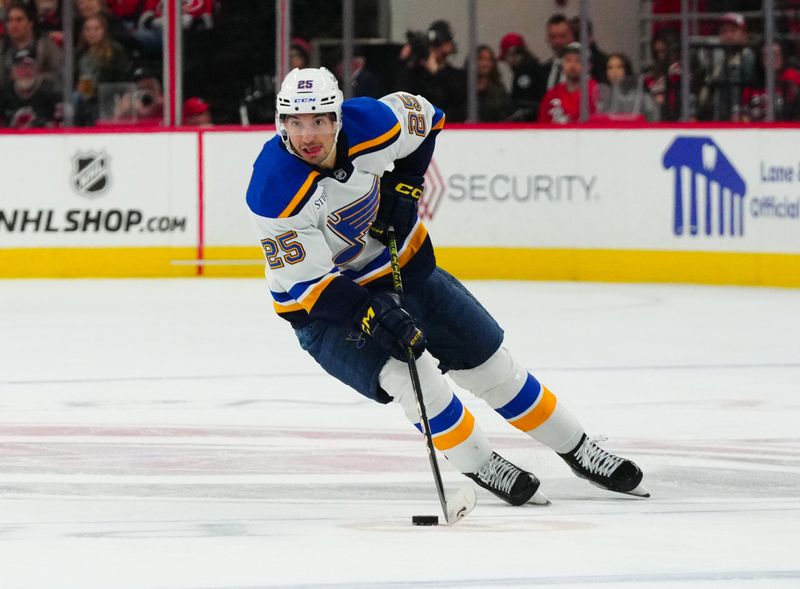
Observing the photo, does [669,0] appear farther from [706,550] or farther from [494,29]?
[706,550]

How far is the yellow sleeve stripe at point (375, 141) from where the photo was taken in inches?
168

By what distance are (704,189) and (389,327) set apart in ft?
22.1

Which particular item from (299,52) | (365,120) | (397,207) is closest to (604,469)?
(397,207)

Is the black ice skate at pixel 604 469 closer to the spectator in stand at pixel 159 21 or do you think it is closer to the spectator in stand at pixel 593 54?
the spectator in stand at pixel 593 54

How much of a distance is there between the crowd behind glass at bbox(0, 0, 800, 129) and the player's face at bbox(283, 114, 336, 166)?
690cm

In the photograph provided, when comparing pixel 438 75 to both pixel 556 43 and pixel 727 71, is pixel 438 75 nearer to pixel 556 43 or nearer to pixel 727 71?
pixel 556 43

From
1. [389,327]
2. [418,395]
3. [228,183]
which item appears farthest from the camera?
[228,183]

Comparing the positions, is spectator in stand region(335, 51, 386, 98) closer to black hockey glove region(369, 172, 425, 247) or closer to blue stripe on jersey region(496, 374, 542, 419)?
black hockey glove region(369, 172, 425, 247)

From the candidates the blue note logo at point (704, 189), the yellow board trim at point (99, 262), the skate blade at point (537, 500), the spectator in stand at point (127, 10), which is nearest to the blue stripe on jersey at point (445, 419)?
the skate blade at point (537, 500)

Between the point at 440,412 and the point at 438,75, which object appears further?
the point at 438,75

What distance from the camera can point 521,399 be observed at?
4.54m

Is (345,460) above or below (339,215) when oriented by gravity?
below

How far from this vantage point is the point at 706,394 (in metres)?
6.35

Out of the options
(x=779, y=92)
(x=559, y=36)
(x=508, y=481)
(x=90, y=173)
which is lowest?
(x=508, y=481)
